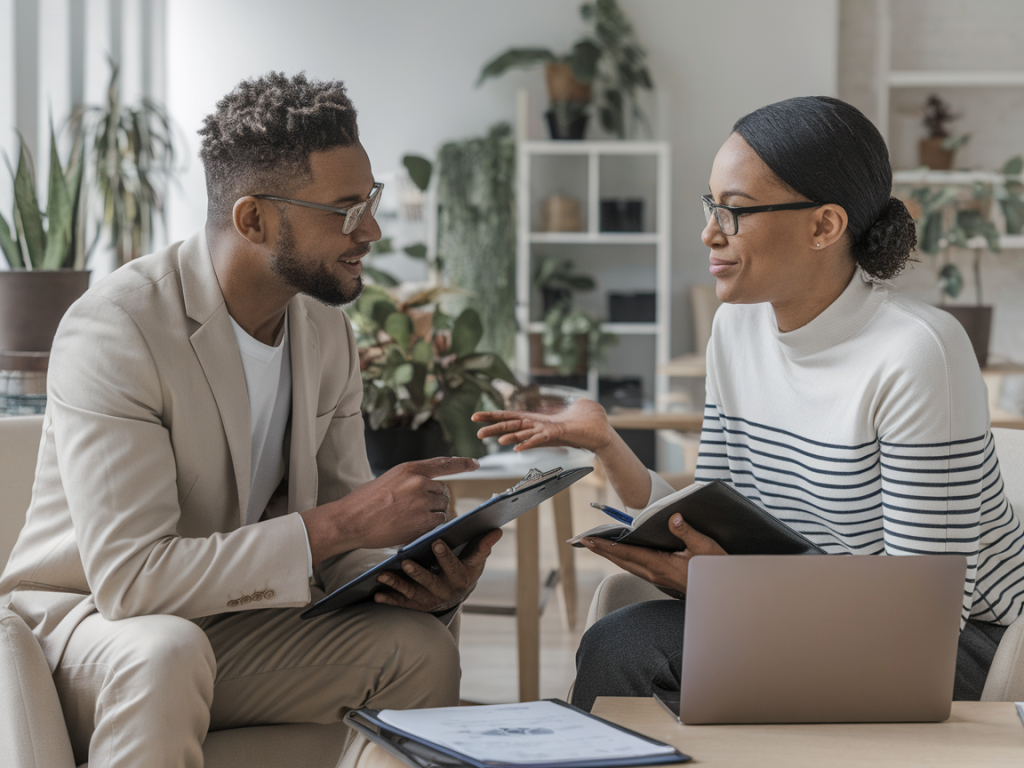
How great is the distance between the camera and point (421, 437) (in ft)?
6.64

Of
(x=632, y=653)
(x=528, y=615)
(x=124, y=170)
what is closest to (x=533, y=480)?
(x=632, y=653)

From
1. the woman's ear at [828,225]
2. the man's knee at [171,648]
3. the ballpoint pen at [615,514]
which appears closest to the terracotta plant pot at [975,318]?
the woman's ear at [828,225]

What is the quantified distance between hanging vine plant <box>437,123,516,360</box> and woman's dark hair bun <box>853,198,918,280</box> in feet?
12.1

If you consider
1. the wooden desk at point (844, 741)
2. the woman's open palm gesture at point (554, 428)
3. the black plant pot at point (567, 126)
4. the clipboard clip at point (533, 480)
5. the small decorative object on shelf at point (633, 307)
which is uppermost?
the black plant pot at point (567, 126)

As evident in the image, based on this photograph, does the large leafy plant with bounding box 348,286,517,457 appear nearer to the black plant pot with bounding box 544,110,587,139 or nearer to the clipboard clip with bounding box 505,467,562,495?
the clipboard clip with bounding box 505,467,562,495

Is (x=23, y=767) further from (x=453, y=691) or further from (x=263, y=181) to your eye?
(x=263, y=181)

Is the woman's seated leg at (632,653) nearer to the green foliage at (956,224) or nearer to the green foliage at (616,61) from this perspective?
the green foliage at (956,224)

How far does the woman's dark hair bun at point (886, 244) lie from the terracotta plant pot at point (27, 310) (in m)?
1.69

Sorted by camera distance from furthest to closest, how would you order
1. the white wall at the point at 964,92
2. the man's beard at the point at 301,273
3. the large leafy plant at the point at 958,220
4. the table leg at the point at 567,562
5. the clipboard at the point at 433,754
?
the white wall at the point at 964,92, the large leafy plant at the point at 958,220, the table leg at the point at 567,562, the man's beard at the point at 301,273, the clipboard at the point at 433,754

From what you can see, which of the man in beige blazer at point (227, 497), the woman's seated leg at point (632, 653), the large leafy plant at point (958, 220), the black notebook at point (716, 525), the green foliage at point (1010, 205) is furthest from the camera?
the green foliage at point (1010, 205)

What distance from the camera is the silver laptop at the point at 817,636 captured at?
0.92m

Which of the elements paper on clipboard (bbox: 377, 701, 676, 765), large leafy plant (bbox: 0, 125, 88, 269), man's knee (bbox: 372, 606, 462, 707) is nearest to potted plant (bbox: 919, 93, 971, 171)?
large leafy plant (bbox: 0, 125, 88, 269)

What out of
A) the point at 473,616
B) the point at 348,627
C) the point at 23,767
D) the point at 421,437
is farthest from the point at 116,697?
the point at 473,616

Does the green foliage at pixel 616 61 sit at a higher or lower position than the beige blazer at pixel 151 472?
higher
